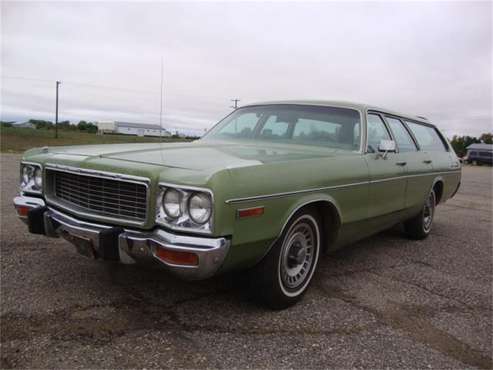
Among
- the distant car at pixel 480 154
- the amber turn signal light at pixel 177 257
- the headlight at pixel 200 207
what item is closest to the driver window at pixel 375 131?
the headlight at pixel 200 207

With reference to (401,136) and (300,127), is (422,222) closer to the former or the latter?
(401,136)

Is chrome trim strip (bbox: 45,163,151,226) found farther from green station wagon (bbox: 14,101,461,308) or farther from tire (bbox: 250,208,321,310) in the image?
tire (bbox: 250,208,321,310)

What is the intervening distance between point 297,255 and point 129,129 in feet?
97.4

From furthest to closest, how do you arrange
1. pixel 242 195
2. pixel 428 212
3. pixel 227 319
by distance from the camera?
pixel 428 212 → pixel 227 319 → pixel 242 195

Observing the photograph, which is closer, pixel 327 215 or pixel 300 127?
pixel 327 215

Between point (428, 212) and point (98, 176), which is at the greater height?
point (98, 176)

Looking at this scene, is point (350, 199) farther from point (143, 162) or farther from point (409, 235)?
point (409, 235)

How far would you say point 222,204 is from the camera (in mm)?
2381

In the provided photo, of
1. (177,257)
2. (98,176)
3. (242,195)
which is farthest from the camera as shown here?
(98,176)

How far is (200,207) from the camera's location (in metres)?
2.41

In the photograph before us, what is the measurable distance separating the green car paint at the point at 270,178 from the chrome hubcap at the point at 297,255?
0.21 metres

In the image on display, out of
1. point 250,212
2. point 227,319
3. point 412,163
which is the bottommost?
point 227,319

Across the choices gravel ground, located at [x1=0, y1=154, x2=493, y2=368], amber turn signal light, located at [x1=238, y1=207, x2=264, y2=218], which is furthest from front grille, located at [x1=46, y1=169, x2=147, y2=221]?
gravel ground, located at [x1=0, y1=154, x2=493, y2=368]

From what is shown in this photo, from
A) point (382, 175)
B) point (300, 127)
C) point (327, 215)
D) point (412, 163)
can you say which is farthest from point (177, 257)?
point (412, 163)
